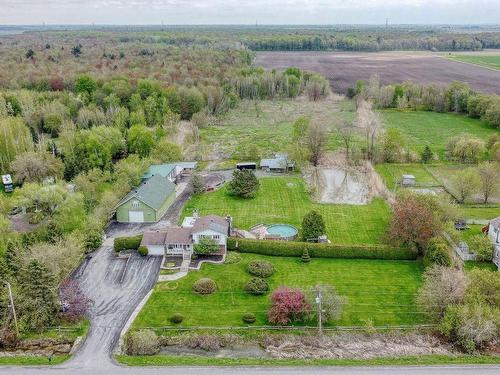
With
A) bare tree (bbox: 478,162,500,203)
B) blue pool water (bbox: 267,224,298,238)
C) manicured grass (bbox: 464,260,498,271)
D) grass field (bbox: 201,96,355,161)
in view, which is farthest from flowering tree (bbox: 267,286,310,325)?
grass field (bbox: 201,96,355,161)

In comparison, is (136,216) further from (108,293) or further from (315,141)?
(315,141)

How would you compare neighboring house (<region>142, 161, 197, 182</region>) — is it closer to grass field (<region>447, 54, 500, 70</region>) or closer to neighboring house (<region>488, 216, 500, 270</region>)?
neighboring house (<region>488, 216, 500, 270</region>)

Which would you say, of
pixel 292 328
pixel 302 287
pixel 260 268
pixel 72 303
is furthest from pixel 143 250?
pixel 292 328

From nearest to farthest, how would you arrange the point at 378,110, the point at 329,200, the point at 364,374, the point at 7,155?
the point at 364,374
the point at 329,200
the point at 7,155
the point at 378,110

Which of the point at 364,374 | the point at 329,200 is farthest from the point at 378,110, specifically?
the point at 364,374

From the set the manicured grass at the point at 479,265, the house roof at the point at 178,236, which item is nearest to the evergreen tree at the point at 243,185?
the house roof at the point at 178,236

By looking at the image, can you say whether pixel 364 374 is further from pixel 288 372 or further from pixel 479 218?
pixel 479 218
